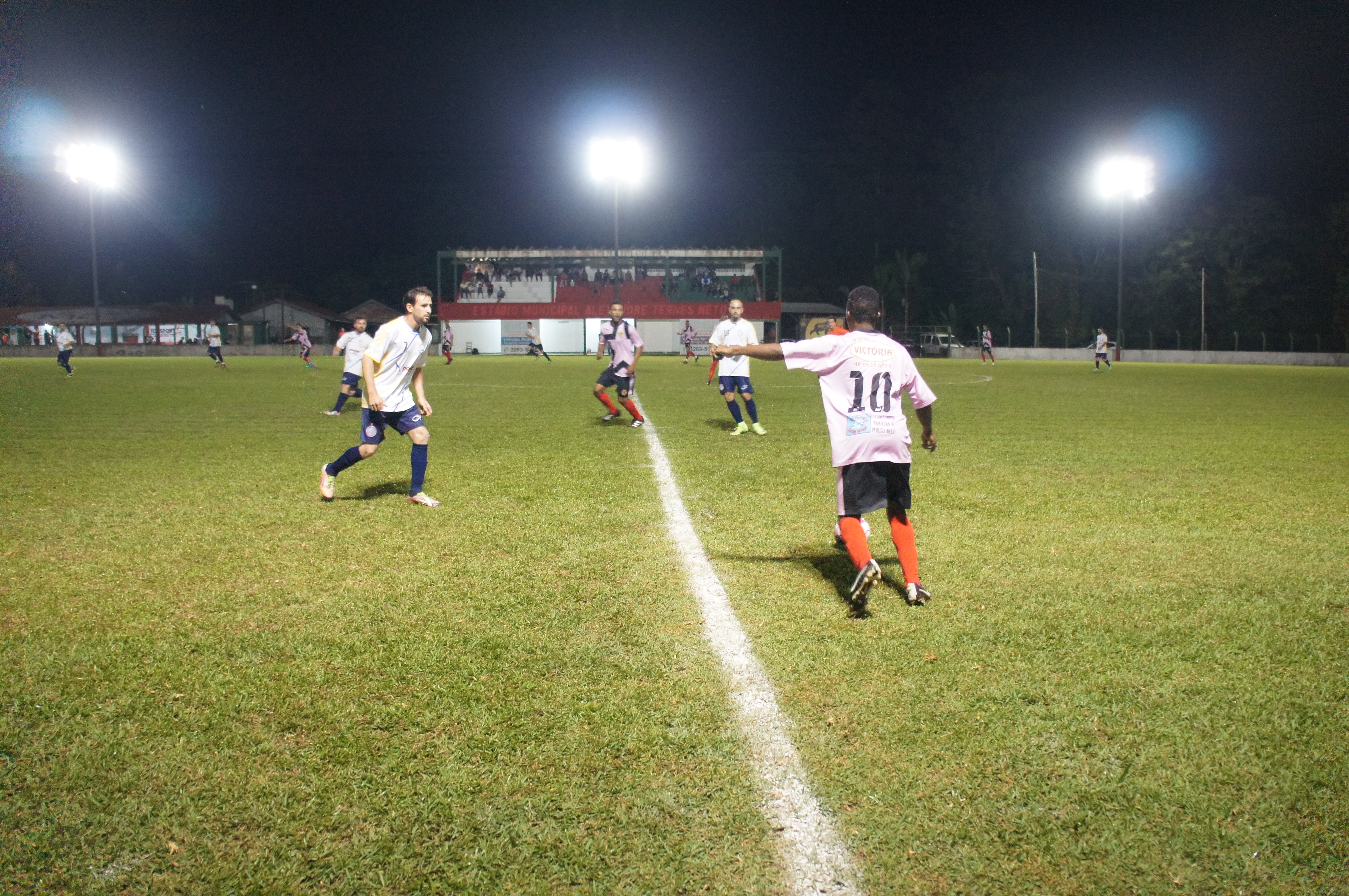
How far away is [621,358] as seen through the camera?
44.5 ft

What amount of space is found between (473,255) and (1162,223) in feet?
162

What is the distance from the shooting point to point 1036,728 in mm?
3229

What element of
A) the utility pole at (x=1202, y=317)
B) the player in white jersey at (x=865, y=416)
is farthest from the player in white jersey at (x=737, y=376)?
the utility pole at (x=1202, y=317)

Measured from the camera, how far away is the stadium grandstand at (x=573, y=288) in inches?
2601

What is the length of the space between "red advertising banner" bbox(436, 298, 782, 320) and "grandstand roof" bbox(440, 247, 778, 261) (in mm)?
4587

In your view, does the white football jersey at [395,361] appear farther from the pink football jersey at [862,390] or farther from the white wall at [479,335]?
the white wall at [479,335]

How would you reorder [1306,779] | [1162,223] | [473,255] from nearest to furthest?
[1306,779] → [1162,223] → [473,255]

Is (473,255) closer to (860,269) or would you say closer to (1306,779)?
(860,269)

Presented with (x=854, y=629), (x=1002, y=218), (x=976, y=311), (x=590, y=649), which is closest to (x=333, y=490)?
(x=590, y=649)

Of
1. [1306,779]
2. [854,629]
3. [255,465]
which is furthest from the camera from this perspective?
[255,465]

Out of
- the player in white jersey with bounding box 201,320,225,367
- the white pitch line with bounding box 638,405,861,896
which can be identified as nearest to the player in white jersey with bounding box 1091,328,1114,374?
the player in white jersey with bounding box 201,320,225,367

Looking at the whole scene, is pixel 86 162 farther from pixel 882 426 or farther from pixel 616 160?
pixel 882 426

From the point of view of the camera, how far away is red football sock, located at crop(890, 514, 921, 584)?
483cm

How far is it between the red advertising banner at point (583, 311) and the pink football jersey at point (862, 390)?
199 ft
